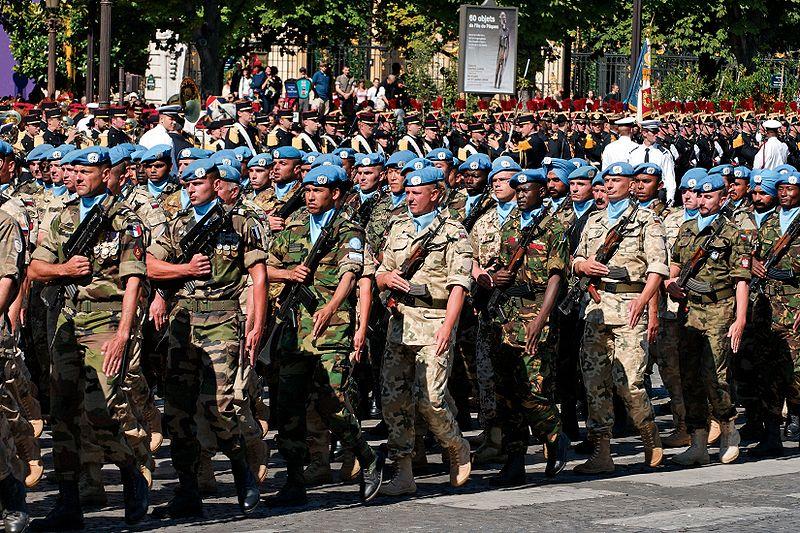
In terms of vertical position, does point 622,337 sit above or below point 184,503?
above

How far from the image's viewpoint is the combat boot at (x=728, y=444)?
12.1 meters

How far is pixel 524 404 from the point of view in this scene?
11.0 meters

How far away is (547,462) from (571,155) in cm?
1683

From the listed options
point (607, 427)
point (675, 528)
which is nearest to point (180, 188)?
point (607, 427)

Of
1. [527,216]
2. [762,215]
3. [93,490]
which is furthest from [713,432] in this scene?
[93,490]

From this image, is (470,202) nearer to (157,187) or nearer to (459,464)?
(157,187)

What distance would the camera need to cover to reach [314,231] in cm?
1044

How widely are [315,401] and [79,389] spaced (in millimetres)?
1615

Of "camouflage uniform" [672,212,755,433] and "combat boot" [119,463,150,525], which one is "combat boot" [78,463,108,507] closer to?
"combat boot" [119,463,150,525]

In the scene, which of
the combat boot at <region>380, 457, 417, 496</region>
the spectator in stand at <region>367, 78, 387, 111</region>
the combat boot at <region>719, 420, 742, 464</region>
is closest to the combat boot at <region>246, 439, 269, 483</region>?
the combat boot at <region>380, 457, 417, 496</region>

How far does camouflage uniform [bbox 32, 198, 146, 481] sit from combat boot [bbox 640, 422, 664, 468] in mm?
3935

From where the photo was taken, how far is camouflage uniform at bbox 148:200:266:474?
9500mm

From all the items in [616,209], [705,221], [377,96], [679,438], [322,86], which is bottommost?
[679,438]

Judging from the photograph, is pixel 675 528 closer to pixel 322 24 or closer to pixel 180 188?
pixel 180 188
